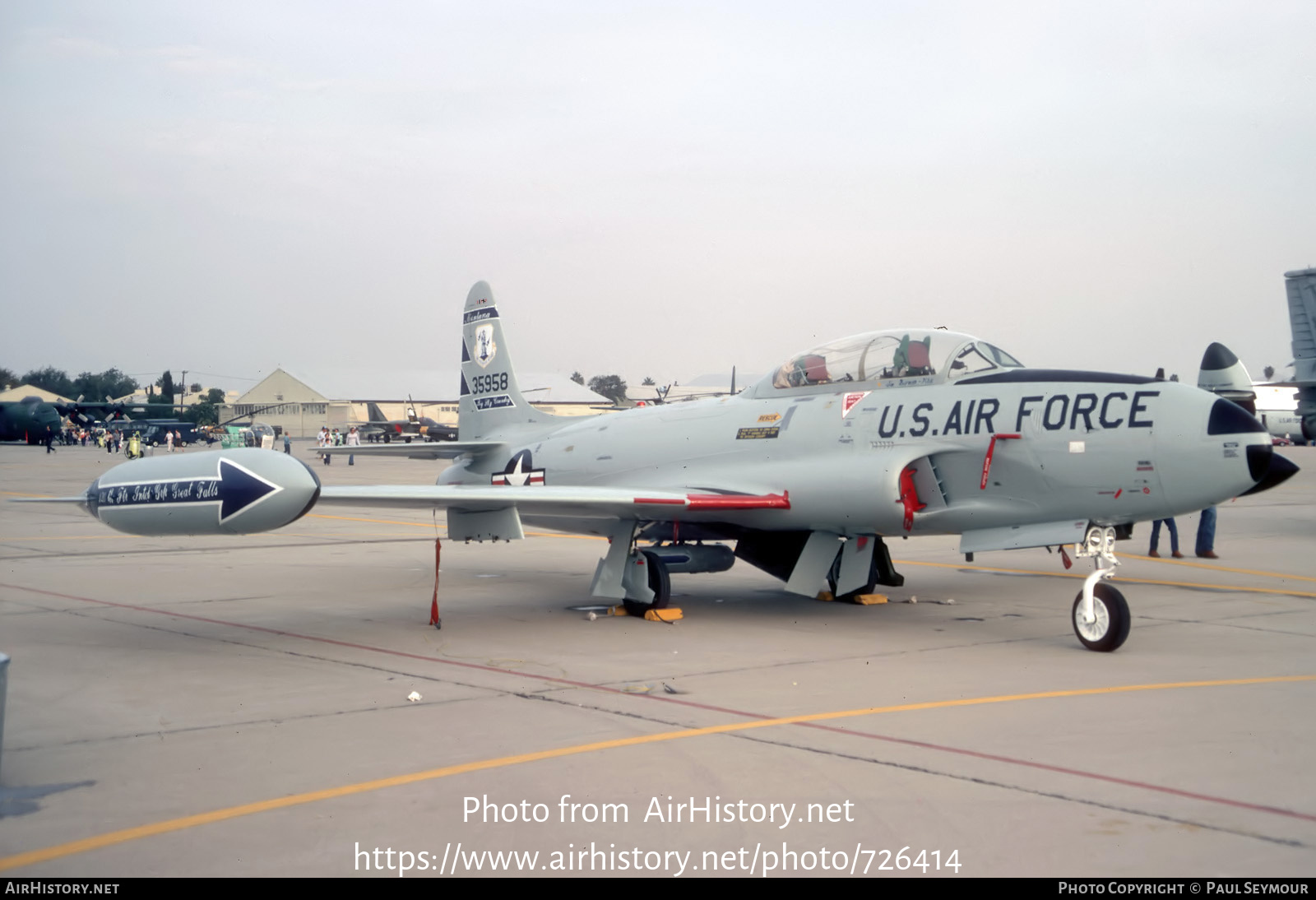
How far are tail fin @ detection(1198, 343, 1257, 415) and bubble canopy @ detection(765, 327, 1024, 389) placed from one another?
11.3 metres

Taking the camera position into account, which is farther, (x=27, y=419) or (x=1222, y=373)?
(x=27, y=419)

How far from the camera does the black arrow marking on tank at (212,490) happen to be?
7828 millimetres

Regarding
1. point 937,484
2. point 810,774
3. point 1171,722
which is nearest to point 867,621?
point 937,484

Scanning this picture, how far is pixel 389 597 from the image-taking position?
12250 millimetres

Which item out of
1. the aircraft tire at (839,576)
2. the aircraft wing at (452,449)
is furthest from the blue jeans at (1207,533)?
the aircraft wing at (452,449)

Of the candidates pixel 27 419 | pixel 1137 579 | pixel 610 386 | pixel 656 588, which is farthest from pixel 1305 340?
pixel 610 386

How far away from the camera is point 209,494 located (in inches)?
312

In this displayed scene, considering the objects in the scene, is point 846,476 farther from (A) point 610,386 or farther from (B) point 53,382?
(A) point 610,386

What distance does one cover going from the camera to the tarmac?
14.0 feet

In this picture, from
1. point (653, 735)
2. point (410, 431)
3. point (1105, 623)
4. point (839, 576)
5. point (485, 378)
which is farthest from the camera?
point (410, 431)

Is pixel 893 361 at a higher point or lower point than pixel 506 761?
higher

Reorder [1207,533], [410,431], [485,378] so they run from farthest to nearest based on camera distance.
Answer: [410,431] < [1207,533] < [485,378]

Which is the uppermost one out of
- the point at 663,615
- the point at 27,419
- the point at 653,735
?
the point at 27,419

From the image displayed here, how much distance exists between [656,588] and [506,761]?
5295 mm
